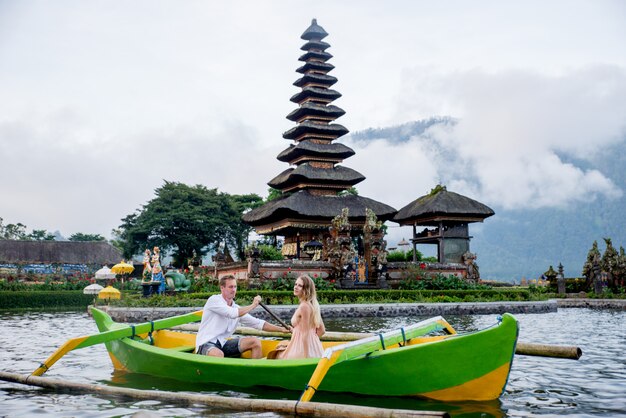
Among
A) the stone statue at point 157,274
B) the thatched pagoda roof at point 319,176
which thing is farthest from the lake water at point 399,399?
the thatched pagoda roof at point 319,176

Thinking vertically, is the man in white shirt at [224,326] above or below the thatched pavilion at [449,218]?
below

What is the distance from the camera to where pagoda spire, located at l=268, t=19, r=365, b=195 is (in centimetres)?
4041

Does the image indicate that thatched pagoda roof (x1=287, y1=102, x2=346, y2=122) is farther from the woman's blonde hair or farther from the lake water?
the woman's blonde hair

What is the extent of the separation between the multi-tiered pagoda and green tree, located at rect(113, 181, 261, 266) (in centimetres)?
1040

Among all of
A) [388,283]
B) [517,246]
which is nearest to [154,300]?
[388,283]

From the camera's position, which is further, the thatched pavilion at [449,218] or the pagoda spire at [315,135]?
the pagoda spire at [315,135]

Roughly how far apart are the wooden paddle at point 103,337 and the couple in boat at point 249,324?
55.6 inches

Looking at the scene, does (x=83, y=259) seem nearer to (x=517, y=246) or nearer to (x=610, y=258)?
(x=610, y=258)

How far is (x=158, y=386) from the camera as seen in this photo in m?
8.84

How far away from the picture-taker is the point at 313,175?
3966cm

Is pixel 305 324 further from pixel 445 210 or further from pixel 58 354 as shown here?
pixel 445 210

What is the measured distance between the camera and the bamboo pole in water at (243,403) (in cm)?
578

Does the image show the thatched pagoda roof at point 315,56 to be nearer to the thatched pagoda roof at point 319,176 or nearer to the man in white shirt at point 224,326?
the thatched pagoda roof at point 319,176

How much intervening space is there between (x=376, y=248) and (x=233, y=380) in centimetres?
2342
